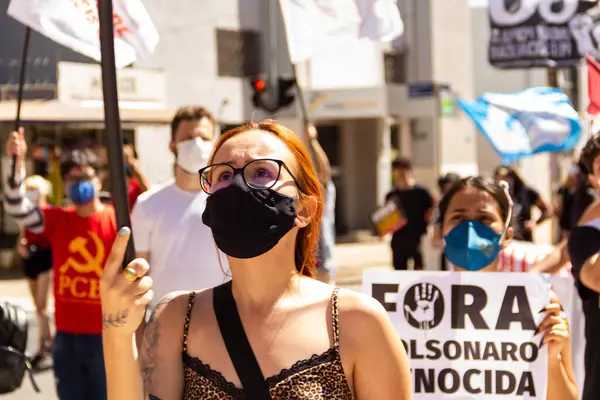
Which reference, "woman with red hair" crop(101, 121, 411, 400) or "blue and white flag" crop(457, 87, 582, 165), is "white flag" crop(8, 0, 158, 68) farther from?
"blue and white flag" crop(457, 87, 582, 165)

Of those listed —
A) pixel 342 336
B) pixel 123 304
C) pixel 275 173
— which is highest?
pixel 275 173

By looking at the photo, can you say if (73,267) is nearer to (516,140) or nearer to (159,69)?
(516,140)

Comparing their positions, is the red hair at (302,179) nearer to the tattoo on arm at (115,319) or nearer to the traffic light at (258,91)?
the tattoo on arm at (115,319)

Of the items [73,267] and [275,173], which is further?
[73,267]

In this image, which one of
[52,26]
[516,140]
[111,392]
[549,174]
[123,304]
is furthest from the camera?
[549,174]

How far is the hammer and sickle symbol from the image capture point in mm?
5121

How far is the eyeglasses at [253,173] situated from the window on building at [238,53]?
1911 cm

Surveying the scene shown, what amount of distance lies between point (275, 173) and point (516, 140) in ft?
16.9

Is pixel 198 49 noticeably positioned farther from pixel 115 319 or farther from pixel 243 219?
pixel 115 319

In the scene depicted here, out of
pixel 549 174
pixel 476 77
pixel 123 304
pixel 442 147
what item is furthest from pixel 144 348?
pixel 476 77

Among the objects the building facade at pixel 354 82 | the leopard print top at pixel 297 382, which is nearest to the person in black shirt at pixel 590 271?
the leopard print top at pixel 297 382

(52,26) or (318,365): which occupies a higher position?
(52,26)

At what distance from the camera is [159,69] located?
19.4m

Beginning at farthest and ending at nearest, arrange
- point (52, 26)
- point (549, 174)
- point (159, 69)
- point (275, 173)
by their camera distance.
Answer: point (549, 174) → point (159, 69) → point (52, 26) → point (275, 173)
